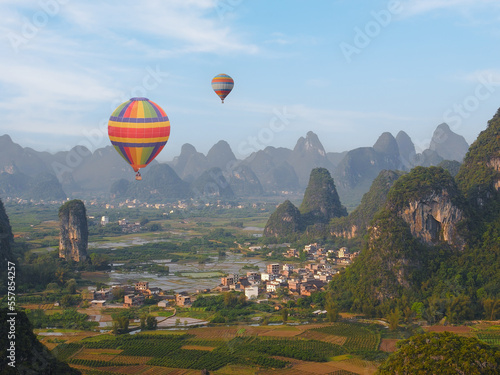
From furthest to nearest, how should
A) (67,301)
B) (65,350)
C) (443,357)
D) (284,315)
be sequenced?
(67,301), (284,315), (65,350), (443,357)

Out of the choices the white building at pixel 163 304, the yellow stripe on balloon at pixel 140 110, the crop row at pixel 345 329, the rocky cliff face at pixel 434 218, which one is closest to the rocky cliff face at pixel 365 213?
the rocky cliff face at pixel 434 218

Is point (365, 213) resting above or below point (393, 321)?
above

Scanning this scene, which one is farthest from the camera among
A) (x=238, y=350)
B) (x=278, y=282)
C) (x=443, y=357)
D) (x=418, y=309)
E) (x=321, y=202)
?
(x=321, y=202)

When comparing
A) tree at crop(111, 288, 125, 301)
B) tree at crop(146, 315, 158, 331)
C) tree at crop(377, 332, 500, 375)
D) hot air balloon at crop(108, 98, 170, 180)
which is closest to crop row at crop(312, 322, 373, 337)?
tree at crop(146, 315, 158, 331)

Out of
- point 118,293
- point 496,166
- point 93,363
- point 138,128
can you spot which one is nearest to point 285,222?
point 496,166

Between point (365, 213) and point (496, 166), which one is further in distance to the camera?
point (365, 213)

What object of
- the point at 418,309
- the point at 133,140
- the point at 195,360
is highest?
the point at 133,140

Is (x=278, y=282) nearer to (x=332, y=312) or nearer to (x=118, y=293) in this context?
(x=332, y=312)
